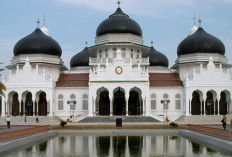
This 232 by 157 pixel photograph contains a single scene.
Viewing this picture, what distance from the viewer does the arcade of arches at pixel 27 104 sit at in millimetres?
53203

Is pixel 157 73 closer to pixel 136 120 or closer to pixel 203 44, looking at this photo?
pixel 203 44

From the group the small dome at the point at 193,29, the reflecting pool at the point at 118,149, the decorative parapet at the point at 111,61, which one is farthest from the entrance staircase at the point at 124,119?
the small dome at the point at 193,29

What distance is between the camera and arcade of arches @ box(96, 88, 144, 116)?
2095 inches

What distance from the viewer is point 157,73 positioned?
2213 inches

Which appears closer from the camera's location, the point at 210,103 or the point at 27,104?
the point at 210,103

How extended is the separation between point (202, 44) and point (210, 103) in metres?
9.38

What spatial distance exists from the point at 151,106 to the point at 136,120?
21.4ft

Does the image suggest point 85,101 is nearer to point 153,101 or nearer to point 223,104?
point 153,101

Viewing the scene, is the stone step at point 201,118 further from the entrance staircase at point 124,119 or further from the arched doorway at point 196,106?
the entrance staircase at point 124,119

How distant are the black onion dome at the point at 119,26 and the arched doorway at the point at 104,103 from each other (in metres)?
9.85

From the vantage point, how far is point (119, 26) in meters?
55.7

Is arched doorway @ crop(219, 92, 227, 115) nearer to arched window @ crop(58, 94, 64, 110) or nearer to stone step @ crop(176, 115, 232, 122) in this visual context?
stone step @ crop(176, 115, 232, 122)

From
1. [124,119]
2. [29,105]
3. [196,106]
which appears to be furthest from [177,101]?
[29,105]

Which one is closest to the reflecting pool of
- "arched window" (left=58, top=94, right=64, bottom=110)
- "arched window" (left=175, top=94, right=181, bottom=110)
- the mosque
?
the mosque
